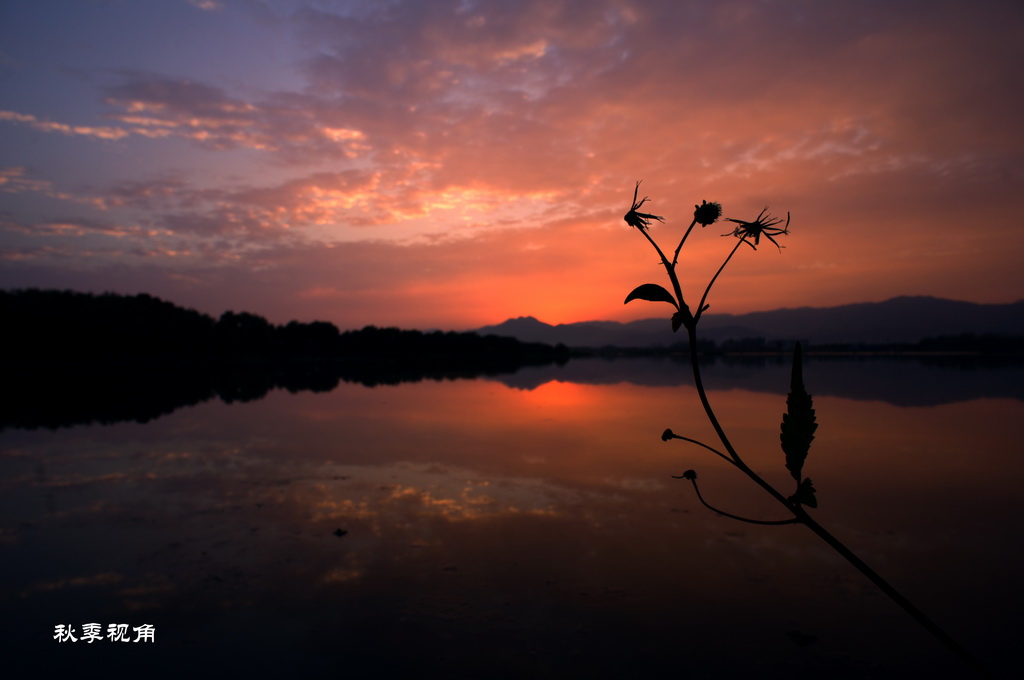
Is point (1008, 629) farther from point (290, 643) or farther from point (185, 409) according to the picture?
point (185, 409)

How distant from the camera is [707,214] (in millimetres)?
1195

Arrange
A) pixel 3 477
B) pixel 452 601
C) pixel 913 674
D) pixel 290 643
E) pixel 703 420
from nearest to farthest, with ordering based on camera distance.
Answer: pixel 913 674 < pixel 290 643 < pixel 452 601 < pixel 3 477 < pixel 703 420

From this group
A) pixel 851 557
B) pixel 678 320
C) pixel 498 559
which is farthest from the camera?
pixel 498 559

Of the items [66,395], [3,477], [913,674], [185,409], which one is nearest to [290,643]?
[913,674]

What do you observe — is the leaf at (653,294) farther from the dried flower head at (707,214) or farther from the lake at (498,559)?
the lake at (498,559)

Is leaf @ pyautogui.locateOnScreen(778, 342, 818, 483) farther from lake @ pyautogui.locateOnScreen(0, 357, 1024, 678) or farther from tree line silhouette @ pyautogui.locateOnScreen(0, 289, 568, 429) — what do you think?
tree line silhouette @ pyautogui.locateOnScreen(0, 289, 568, 429)

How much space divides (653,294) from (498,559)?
8.48 metres

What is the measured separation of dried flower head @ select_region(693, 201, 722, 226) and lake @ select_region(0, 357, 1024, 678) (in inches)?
246

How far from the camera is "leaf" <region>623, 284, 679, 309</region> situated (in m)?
0.92

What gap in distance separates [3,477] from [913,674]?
1878 cm

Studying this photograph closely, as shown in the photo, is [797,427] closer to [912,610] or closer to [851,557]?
[851,557]

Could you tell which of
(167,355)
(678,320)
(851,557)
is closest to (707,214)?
(678,320)

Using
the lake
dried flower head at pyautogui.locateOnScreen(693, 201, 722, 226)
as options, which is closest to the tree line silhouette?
the lake

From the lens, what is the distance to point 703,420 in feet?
72.5
